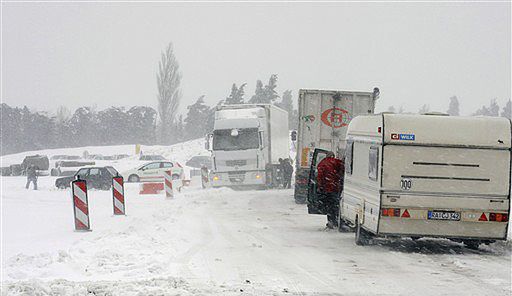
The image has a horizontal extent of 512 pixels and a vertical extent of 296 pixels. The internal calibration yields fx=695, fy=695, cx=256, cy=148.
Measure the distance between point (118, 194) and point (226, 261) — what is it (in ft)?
26.9

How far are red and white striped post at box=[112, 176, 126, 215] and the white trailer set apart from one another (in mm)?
8364

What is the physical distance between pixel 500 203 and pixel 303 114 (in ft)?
43.8

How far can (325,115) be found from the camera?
2484 cm

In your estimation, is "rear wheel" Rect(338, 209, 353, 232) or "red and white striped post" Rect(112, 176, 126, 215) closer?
"rear wheel" Rect(338, 209, 353, 232)

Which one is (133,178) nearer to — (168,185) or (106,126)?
(168,185)

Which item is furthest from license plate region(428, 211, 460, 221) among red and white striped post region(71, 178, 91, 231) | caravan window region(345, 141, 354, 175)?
red and white striped post region(71, 178, 91, 231)

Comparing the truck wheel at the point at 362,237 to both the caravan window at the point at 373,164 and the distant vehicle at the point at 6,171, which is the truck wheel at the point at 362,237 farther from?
the distant vehicle at the point at 6,171

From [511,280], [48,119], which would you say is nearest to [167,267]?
[511,280]

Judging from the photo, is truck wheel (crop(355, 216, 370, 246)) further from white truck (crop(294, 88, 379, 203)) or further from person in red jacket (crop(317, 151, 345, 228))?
white truck (crop(294, 88, 379, 203))

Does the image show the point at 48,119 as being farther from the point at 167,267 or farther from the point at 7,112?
the point at 167,267

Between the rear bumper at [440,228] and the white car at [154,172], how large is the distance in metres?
28.8

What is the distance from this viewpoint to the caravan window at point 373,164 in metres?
12.3

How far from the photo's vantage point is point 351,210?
14.2 meters

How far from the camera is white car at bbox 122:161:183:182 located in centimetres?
4041
